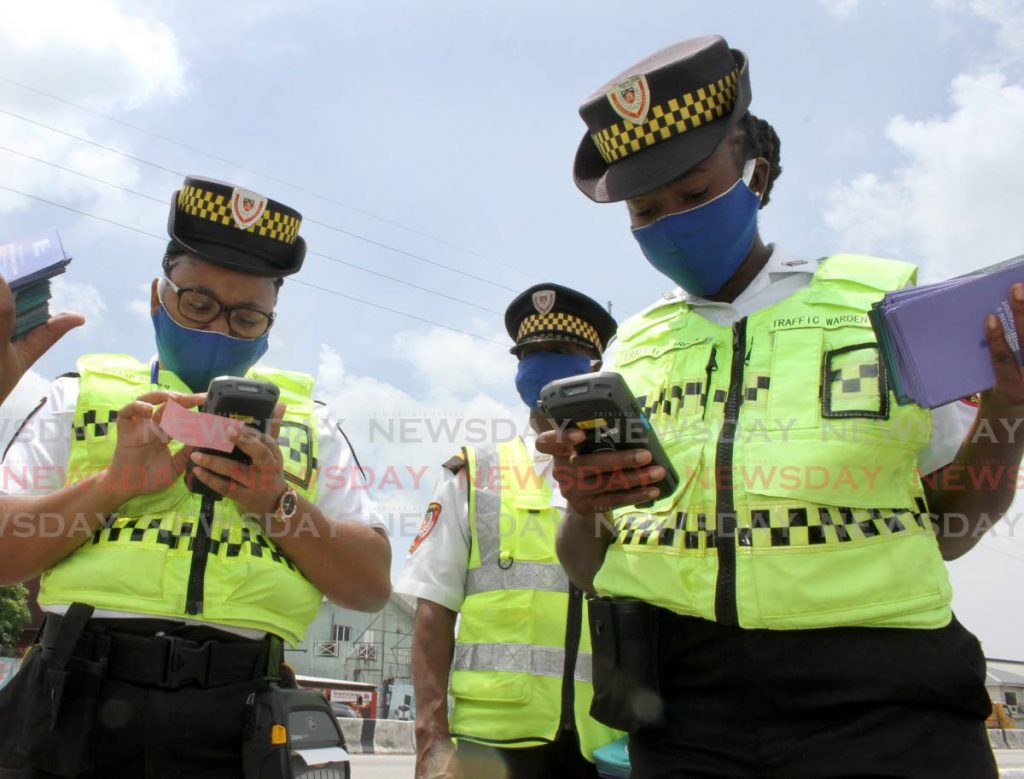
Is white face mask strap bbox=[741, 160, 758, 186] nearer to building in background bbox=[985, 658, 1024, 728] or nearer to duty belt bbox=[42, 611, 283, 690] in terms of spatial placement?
duty belt bbox=[42, 611, 283, 690]

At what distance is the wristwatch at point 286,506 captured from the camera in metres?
2.61

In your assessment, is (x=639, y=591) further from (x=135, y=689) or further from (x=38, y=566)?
(x=38, y=566)

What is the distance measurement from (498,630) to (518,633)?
81mm

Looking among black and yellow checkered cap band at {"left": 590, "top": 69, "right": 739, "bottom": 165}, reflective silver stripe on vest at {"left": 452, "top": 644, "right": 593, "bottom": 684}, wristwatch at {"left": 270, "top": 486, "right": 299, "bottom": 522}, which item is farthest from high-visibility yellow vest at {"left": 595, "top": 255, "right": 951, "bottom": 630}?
reflective silver stripe on vest at {"left": 452, "top": 644, "right": 593, "bottom": 684}

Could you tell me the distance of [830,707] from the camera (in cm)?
188

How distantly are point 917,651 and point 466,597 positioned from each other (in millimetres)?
2145

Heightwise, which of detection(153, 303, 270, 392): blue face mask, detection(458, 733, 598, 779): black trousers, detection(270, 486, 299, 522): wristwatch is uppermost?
detection(153, 303, 270, 392): blue face mask

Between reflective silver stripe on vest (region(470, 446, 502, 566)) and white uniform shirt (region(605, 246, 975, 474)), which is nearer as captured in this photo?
white uniform shirt (region(605, 246, 975, 474))

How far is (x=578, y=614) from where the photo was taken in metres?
3.61

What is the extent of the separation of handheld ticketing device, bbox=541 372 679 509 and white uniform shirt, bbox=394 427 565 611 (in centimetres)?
171

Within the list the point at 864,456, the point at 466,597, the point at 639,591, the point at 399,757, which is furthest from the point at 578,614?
the point at 399,757

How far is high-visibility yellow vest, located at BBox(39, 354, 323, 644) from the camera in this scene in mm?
2512

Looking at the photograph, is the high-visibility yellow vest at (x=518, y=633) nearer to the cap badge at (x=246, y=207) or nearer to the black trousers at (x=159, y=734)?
the black trousers at (x=159, y=734)

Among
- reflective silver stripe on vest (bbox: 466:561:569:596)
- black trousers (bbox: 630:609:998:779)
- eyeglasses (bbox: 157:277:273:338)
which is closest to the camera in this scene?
black trousers (bbox: 630:609:998:779)
